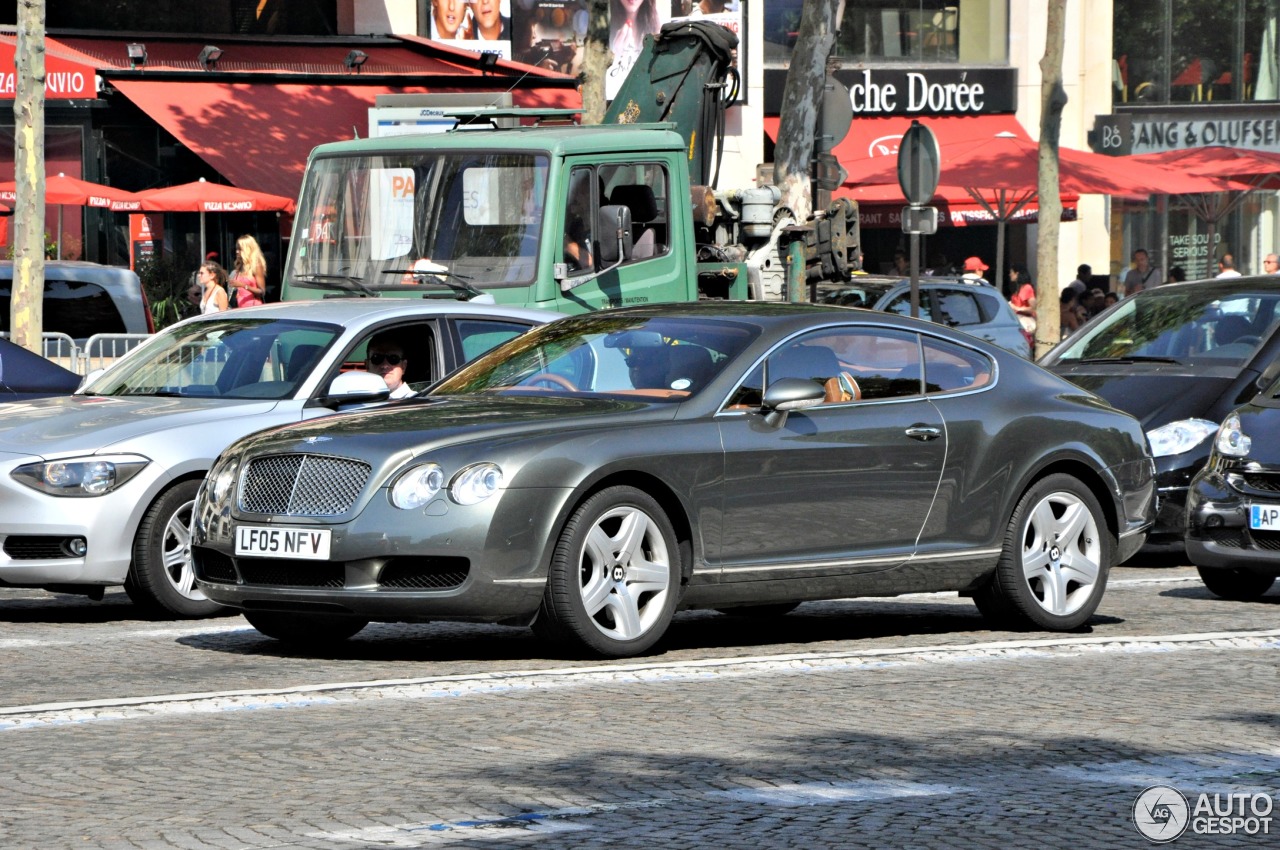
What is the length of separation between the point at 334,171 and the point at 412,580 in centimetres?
796

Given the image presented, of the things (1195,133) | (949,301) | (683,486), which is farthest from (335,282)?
(1195,133)

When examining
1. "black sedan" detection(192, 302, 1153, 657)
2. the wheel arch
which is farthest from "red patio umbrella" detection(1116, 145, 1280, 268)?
the wheel arch

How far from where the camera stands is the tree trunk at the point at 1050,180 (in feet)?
86.7

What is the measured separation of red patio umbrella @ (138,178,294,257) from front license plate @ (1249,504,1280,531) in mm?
16233

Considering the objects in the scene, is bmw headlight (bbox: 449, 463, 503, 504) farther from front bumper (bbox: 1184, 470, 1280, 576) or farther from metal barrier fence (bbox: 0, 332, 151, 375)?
metal barrier fence (bbox: 0, 332, 151, 375)

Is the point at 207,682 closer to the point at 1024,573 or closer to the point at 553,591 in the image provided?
the point at 553,591

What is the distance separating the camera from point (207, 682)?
841 cm

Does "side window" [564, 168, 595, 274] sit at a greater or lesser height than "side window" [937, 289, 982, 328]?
greater

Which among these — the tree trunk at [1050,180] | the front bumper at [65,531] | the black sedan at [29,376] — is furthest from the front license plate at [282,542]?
the tree trunk at [1050,180]

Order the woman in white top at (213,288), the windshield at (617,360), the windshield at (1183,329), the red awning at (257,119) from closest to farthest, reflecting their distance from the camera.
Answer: the windshield at (617,360), the windshield at (1183,329), the woman in white top at (213,288), the red awning at (257,119)

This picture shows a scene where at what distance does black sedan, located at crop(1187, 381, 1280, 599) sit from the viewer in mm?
11445

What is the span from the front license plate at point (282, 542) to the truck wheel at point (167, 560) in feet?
5.66

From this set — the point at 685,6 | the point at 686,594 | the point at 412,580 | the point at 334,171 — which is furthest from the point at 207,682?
the point at 685,6

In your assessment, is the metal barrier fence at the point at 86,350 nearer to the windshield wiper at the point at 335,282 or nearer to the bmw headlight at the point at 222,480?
the windshield wiper at the point at 335,282
